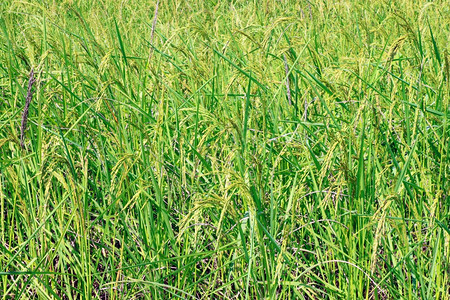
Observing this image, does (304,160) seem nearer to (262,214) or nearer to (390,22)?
(262,214)

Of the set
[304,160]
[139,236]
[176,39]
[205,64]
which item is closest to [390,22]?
[176,39]

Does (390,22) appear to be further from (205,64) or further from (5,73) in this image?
(5,73)

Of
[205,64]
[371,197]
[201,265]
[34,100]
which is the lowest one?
[201,265]

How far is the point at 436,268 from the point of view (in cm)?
114

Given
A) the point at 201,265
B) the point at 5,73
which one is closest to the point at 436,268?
the point at 201,265

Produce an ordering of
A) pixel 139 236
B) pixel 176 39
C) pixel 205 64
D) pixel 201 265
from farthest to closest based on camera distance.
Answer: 1. pixel 176 39
2. pixel 205 64
3. pixel 201 265
4. pixel 139 236

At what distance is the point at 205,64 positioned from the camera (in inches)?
68.6

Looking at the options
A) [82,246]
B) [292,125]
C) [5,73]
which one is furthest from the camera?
[5,73]

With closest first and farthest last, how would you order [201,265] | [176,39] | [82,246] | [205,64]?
[82,246]
[201,265]
[205,64]
[176,39]

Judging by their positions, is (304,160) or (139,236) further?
(304,160)

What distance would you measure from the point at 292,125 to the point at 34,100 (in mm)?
945

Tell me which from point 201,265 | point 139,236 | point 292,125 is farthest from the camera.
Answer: point 292,125

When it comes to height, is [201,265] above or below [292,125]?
below

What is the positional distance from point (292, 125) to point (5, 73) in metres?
1.18
